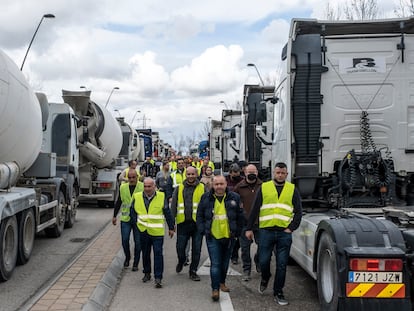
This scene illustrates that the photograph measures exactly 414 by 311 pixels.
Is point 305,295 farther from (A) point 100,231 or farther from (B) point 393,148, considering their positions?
(A) point 100,231

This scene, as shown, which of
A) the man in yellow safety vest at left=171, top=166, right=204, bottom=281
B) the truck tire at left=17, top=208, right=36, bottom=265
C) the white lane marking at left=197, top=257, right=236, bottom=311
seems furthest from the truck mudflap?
the truck tire at left=17, top=208, right=36, bottom=265

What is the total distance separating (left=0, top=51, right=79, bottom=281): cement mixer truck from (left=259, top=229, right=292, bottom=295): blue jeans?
3.45 m

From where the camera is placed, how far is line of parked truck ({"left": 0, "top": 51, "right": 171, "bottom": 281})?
7543 millimetres

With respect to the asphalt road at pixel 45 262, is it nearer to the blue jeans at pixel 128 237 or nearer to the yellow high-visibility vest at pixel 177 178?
the blue jeans at pixel 128 237

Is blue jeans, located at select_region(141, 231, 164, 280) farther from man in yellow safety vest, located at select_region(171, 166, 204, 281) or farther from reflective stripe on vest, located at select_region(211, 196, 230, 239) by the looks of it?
reflective stripe on vest, located at select_region(211, 196, 230, 239)

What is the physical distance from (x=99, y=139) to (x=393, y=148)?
11.2m


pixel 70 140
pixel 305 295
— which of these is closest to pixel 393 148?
pixel 305 295

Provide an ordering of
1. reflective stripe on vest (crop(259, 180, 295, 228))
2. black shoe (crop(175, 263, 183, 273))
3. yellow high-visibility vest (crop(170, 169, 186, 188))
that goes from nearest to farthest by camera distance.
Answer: reflective stripe on vest (crop(259, 180, 295, 228)) < black shoe (crop(175, 263, 183, 273)) < yellow high-visibility vest (crop(170, 169, 186, 188))

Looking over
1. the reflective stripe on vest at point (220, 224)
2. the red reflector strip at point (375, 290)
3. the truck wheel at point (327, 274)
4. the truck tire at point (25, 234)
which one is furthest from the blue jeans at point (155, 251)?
the red reflector strip at point (375, 290)

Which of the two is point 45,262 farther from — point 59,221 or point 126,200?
point 59,221

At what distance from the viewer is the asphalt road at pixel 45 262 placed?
657cm

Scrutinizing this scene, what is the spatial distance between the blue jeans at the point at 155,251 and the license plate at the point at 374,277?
10.0 feet

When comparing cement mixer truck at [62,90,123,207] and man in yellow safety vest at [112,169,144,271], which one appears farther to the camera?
cement mixer truck at [62,90,123,207]

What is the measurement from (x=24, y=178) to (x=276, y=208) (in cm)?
606
